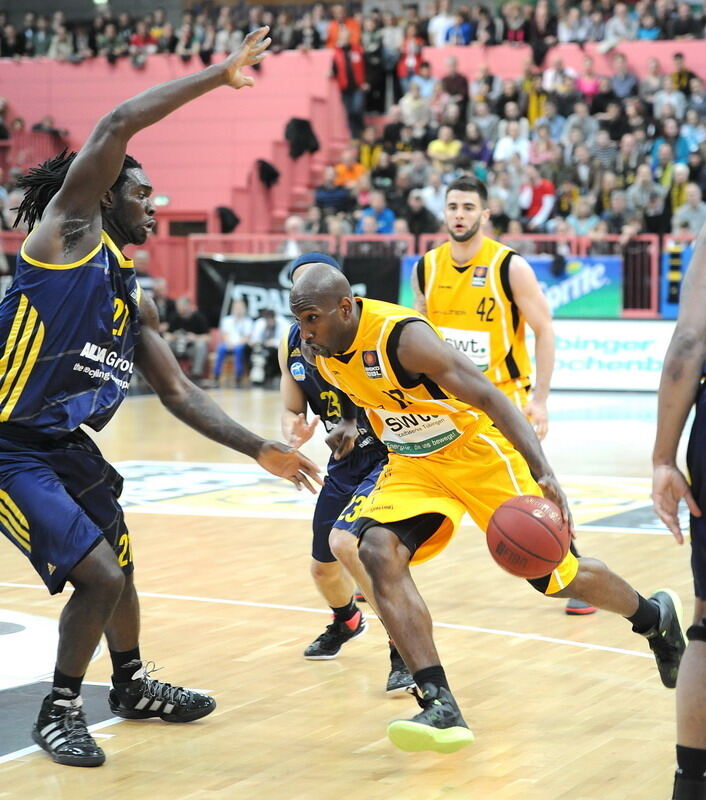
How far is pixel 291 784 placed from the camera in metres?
4.35

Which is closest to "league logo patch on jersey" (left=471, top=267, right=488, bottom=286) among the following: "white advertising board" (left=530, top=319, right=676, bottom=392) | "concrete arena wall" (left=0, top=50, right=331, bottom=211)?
"white advertising board" (left=530, top=319, right=676, bottom=392)

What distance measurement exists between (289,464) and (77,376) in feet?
2.81

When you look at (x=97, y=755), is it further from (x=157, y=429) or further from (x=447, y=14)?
(x=447, y=14)

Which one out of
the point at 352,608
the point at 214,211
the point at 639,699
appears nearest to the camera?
the point at 639,699

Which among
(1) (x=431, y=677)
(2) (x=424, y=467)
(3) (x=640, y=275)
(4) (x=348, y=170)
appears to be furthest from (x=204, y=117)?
(1) (x=431, y=677)

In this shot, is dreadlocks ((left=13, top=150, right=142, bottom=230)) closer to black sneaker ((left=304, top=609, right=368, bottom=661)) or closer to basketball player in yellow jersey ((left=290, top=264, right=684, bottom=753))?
basketball player in yellow jersey ((left=290, top=264, right=684, bottom=753))

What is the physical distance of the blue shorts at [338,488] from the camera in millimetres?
6078

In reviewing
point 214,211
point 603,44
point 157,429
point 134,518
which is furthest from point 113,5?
point 134,518

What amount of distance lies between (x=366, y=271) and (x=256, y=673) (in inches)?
603

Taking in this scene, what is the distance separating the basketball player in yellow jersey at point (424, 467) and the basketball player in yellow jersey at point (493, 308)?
2115 mm

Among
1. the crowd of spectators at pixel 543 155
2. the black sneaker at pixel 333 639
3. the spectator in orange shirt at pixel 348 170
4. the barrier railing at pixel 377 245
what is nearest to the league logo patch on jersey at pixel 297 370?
the black sneaker at pixel 333 639

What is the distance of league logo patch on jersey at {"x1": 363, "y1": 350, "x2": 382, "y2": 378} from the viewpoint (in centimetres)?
479

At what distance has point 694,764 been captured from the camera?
11.7 feet

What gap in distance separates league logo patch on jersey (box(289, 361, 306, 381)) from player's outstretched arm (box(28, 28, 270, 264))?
181 cm
